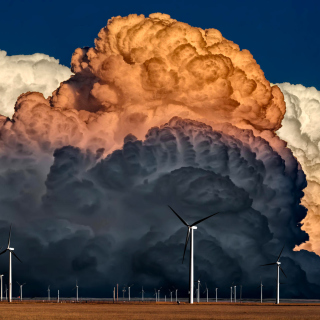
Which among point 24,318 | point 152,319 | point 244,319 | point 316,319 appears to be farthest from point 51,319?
point 316,319

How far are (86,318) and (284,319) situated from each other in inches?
980

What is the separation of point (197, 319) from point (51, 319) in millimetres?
17983

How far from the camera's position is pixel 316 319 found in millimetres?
101000

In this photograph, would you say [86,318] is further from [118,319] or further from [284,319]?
[284,319]

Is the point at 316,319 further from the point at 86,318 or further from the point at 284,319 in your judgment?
the point at 86,318

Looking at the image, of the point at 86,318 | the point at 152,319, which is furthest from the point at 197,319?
the point at 86,318

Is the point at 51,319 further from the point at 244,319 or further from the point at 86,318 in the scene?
the point at 244,319

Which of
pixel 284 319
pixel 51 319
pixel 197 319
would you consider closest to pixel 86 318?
pixel 51 319

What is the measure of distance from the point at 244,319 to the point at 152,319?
42.0ft

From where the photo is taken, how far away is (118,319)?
99.5 meters

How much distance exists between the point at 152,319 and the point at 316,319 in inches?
803

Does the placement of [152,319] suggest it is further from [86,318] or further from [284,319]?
[284,319]

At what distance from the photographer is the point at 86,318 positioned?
10312 cm

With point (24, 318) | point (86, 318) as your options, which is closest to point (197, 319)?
point (86, 318)
